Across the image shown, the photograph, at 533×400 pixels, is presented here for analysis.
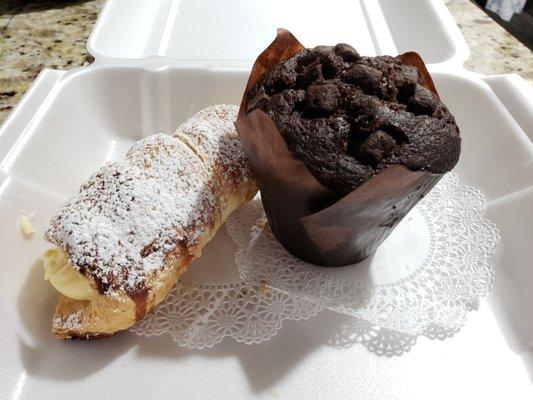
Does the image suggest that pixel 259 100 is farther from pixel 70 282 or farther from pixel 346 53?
pixel 70 282

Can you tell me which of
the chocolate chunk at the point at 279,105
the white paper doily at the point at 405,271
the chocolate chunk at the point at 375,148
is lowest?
the white paper doily at the point at 405,271

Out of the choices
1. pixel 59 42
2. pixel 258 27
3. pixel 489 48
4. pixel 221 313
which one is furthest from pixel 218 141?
pixel 489 48

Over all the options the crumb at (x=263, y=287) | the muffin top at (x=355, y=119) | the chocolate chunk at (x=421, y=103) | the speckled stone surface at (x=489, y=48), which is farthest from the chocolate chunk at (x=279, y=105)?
the speckled stone surface at (x=489, y=48)

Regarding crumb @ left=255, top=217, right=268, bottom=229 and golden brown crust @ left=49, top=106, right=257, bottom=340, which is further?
crumb @ left=255, top=217, right=268, bottom=229

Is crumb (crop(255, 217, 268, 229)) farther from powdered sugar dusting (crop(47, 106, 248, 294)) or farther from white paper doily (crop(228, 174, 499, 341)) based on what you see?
powdered sugar dusting (crop(47, 106, 248, 294))

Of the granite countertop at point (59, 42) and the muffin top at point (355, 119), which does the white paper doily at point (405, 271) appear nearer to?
the muffin top at point (355, 119)

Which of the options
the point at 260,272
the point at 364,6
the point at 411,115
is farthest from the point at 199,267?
the point at 364,6

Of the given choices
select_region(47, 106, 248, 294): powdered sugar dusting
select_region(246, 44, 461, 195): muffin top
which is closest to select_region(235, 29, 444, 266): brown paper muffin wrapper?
select_region(246, 44, 461, 195): muffin top
